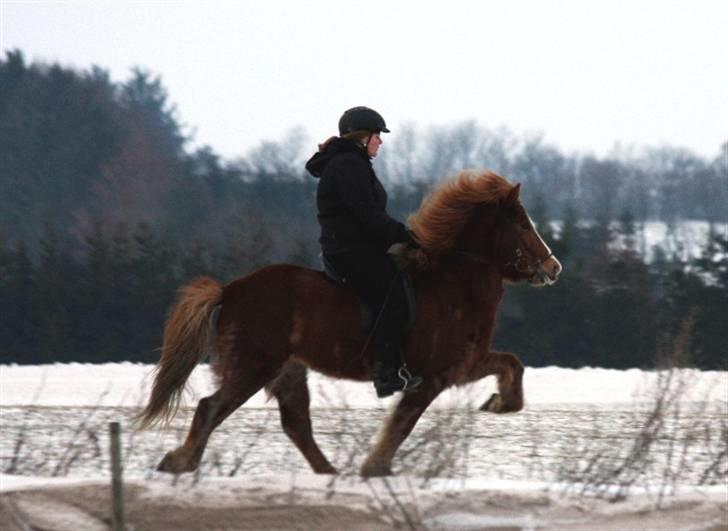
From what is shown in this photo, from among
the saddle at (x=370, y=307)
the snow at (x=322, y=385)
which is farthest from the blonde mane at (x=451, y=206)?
the snow at (x=322, y=385)

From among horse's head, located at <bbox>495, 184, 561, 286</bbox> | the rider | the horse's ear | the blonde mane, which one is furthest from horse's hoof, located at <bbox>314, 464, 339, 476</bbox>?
the horse's ear

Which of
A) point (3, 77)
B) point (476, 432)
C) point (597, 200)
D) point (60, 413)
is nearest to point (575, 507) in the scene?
point (476, 432)

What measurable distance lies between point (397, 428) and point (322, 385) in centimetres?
797

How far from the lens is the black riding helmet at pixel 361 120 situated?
8.85 m

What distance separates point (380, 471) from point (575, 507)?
135cm

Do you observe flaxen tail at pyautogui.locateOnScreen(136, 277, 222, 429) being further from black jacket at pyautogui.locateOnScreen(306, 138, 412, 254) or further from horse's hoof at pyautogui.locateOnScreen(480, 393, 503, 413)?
horse's hoof at pyautogui.locateOnScreen(480, 393, 503, 413)

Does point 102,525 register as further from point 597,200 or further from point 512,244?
point 597,200

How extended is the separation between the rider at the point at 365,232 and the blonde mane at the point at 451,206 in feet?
0.49

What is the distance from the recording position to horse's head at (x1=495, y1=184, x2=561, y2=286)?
8953mm

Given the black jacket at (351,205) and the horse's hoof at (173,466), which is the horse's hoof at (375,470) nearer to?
the horse's hoof at (173,466)

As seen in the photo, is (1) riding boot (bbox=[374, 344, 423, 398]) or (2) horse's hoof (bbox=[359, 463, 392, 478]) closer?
(2) horse's hoof (bbox=[359, 463, 392, 478])

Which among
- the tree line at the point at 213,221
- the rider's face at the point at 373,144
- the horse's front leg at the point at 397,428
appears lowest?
the horse's front leg at the point at 397,428

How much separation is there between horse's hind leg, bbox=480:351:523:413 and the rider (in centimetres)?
57

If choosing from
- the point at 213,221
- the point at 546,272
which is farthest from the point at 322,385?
the point at 213,221
